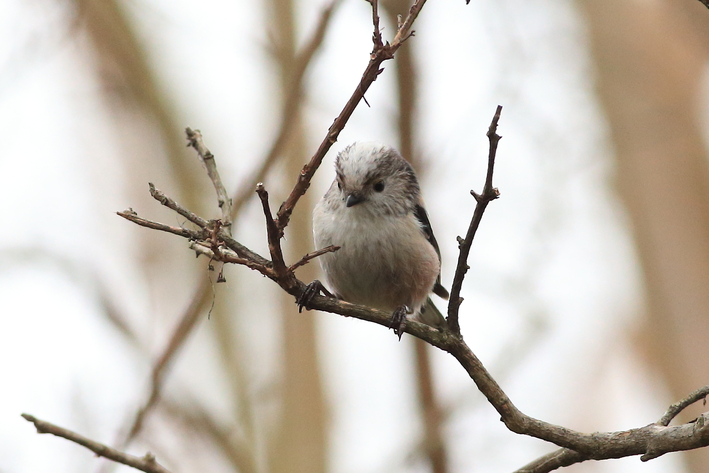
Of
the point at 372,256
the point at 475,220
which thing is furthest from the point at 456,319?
the point at 372,256

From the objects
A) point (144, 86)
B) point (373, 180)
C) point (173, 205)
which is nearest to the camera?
point (173, 205)

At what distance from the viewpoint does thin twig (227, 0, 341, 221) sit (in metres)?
3.94

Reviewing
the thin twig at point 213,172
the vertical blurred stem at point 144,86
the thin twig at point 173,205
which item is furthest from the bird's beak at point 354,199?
the vertical blurred stem at point 144,86

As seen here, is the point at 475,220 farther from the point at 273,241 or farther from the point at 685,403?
the point at 685,403

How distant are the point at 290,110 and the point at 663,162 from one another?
14.8ft

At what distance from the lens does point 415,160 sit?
5.21 m

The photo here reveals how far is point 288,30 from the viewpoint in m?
6.11

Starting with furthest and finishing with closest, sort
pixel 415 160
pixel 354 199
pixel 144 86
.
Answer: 1. pixel 144 86
2. pixel 415 160
3. pixel 354 199

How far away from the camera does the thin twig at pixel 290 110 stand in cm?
394

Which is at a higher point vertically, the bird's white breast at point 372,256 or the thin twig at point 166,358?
the bird's white breast at point 372,256

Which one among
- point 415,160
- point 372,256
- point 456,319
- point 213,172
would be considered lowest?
point 456,319

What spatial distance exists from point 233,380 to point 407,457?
1.60m

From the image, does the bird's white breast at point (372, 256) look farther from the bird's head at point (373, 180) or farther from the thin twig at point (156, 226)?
the thin twig at point (156, 226)

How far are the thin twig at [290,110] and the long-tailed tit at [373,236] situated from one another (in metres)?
0.35
